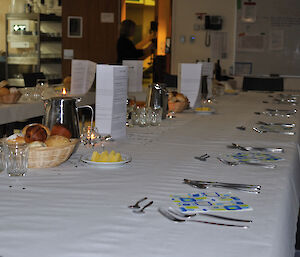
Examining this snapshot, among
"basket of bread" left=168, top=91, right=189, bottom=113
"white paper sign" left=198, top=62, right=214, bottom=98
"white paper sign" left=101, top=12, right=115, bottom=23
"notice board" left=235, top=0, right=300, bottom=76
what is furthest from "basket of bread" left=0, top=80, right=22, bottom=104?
"notice board" left=235, top=0, right=300, bottom=76

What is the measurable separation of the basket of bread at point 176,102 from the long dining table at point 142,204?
39.3 inches

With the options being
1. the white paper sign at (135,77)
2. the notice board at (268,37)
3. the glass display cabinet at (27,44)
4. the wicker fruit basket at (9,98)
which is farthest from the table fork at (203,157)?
the notice board at (268,37)

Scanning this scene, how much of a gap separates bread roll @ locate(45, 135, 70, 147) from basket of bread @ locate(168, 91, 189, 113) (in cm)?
159

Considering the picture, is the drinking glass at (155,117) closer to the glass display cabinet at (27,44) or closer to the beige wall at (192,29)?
the glass display cabinet at (27,44)

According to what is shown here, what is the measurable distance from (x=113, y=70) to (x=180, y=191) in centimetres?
88

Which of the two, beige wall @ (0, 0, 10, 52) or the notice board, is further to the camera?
the notice board

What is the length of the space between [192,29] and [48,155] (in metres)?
6.73

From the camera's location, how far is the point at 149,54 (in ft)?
46.7

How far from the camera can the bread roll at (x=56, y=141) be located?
5.23ft

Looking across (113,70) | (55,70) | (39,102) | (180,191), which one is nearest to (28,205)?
(180,191)

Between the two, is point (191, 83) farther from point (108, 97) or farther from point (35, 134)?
point (35, 134)

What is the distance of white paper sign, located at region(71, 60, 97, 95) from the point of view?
157 inches

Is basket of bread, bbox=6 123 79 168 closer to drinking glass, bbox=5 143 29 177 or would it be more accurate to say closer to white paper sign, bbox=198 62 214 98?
drinking glass, bbox=5 143 29 177

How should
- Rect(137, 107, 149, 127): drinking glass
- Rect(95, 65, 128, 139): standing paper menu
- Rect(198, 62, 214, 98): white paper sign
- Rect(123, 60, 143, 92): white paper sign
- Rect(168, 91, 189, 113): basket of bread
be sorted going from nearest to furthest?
Rect(95, 65, 128, 139): standing paper menu, Rect(137, 107, 149, 127): drinking glass, Rect(168, 91, 189, 113): basket of bread, Rect(198, 62, 214, 98): white paper sign, Rect(123, 60, 143, 92): white paper sign
